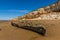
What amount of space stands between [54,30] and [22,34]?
1.61m

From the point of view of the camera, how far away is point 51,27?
7.95 metres

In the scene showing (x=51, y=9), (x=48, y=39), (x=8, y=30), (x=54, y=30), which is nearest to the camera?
(x=48, y=39)

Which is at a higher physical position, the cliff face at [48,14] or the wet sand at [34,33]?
the cliff face at [48,14]

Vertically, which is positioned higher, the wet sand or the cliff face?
the cliff face

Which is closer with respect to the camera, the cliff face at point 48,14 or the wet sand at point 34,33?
the wet sand at point 34,33

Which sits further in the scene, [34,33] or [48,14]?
[48,14]

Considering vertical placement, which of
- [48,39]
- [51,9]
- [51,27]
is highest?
[51,9]

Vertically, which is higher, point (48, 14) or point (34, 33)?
point (48, 14)

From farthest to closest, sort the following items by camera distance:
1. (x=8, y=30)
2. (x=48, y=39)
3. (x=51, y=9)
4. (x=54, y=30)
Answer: (x=51, y=9) → (x=8, y=30) → (x=54, y=30) → (x=48, y=39)

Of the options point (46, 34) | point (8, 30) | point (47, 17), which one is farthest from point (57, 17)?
point (8, 30)

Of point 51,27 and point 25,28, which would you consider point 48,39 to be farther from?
point 25,28

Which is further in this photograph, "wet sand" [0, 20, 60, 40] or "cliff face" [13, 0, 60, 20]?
"cliff face" [13, 0, 60, 20]

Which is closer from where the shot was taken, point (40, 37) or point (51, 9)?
point (40, 37)

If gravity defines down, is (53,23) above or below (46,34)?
above
